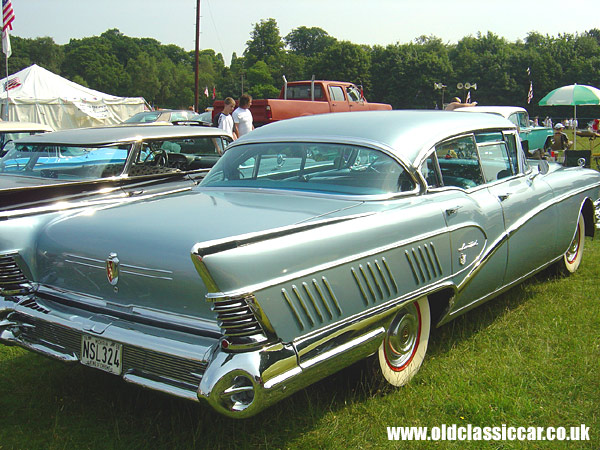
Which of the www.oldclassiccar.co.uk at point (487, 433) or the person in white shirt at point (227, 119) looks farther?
the person in white shirt at point (227, 119)

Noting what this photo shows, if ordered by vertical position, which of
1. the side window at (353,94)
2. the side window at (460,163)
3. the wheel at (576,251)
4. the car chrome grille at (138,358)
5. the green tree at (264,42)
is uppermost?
the green tree at (264,42)

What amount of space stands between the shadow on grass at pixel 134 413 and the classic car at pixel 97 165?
2.37 m

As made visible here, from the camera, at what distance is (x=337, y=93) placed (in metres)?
17.3

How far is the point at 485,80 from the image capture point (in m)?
76.2

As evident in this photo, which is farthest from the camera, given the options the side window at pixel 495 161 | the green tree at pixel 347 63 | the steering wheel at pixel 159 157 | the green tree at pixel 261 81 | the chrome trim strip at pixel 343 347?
the green tree at pixel 261 81

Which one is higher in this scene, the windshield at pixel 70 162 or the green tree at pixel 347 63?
the green tree at pixel 347 63

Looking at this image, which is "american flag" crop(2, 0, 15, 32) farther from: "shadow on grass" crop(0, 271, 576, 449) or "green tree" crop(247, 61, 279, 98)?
"green tree" crop(247, 61, 279, 98)

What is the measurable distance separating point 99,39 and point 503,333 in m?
122

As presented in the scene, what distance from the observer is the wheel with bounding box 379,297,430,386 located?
9.98ft

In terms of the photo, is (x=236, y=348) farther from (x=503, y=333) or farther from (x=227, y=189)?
(x=503, y=333)

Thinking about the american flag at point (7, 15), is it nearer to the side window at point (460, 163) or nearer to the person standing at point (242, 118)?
the person standing at point (242, 118)

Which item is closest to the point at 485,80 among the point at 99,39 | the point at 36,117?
the point at 36,117

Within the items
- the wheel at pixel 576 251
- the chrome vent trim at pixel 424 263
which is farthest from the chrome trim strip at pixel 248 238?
the wheel at pixel 576 251

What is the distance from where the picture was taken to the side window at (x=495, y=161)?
4070mm
